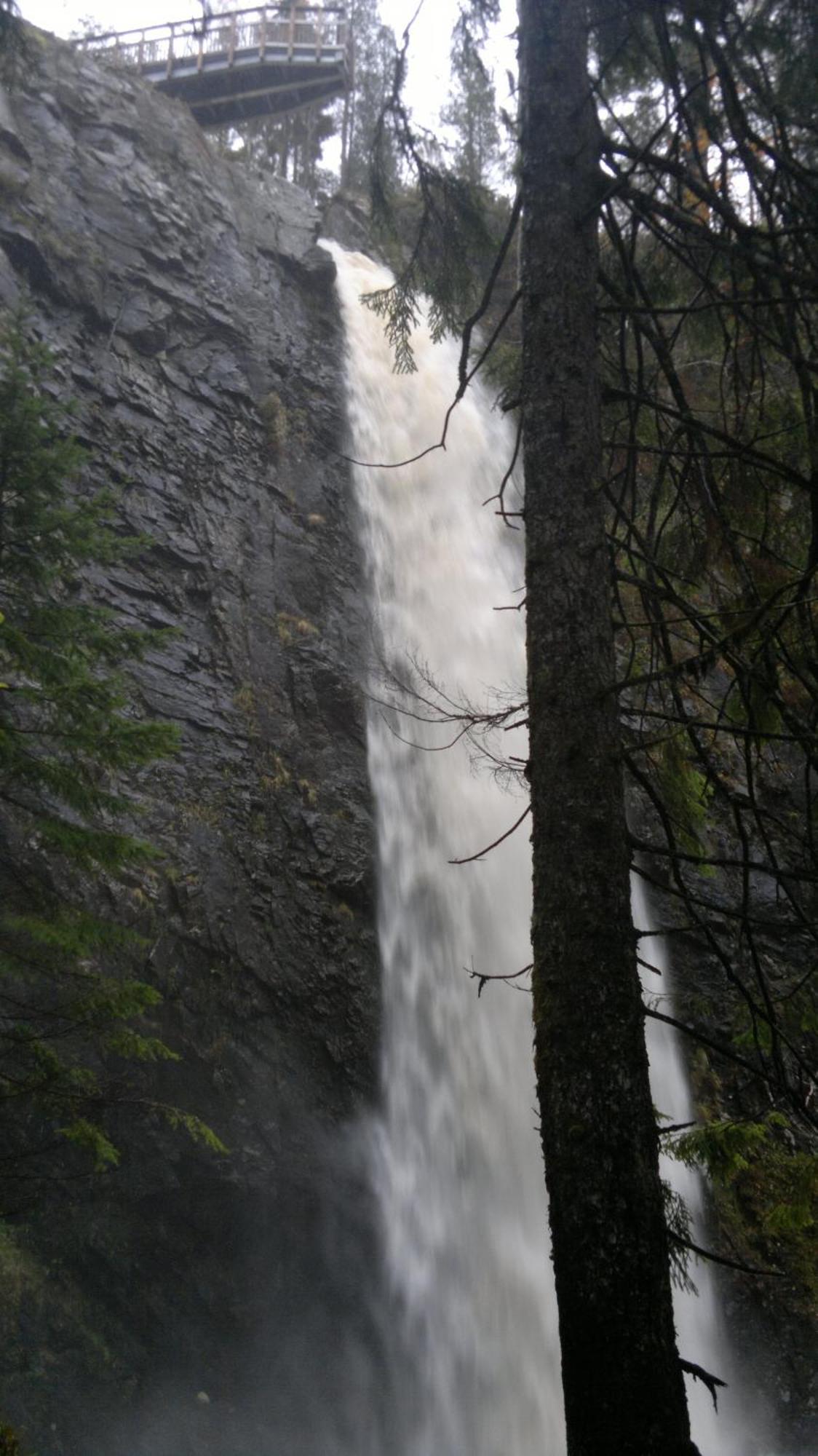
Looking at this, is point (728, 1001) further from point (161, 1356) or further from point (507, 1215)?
point (161, 1356)

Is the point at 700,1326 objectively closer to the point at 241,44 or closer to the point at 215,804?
the point at 215,804

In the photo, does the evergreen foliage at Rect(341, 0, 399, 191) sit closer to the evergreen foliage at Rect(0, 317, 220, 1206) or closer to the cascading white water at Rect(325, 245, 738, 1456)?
the cascading white water at Rect(325, 245, 738, 1456)

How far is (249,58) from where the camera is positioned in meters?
18.9

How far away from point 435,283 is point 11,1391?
710 centimetres

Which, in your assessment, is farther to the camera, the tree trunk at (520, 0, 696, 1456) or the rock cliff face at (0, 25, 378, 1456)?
the rock cliff face at (0, 25, 378, 1456)

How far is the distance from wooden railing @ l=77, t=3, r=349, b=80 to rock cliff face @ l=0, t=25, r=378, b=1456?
13.4 feet

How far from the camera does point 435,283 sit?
5.50 m

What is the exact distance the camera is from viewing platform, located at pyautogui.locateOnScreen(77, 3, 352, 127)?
18.7 m

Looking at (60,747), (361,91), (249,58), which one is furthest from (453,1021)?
(361,91)

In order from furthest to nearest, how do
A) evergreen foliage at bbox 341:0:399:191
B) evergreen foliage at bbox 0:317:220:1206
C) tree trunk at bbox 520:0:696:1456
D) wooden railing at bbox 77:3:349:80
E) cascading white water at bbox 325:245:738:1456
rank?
evergreen foliage at bbox 341:0:399:191
wooden railing at bbox 77:3:349:80
cascading white water at bbox 325:245:738:1456
evergreen foliage at bbox 0:317:220:1206
tree trunk at bbox 520:0:696:1456

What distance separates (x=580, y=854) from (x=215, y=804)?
22.2 ft

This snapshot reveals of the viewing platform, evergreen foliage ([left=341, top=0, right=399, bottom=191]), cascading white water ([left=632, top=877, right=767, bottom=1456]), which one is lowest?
cascading white water ([left=632, top=877, right=767, bottom=1456])

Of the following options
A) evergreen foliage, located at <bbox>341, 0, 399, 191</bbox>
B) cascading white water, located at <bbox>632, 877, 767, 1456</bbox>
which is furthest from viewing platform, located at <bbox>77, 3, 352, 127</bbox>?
cascading white water, located at <bbox>632, 877, 767, 1456</bbox>

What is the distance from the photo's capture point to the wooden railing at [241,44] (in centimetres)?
1872
